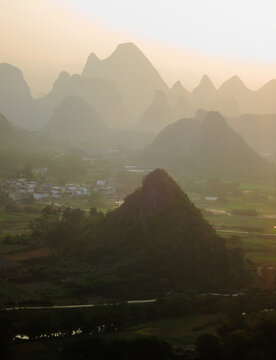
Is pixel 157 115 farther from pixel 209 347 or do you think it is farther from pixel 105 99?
pixel 209 347

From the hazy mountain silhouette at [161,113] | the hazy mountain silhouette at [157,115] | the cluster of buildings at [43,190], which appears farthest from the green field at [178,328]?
the hazy mountain silhouette at [157,115]

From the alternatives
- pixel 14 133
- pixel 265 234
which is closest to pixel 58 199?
pixel 265 234

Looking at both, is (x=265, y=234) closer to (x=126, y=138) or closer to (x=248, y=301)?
(x=248, y=301)

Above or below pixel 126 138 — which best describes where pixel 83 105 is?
above

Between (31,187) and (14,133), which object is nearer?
(31,187)

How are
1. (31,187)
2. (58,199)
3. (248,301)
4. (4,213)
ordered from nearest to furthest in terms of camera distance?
(248,301), (4,213), (58,199), (31,187)

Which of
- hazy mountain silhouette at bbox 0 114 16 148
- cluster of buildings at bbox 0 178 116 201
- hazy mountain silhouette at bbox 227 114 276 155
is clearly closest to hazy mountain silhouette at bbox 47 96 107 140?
hazy mountain silhouette at bbox 0 114 16 148

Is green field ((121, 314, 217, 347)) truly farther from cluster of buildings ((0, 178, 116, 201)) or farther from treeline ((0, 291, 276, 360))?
cluster of buildings ((0, 178, 116, 201))

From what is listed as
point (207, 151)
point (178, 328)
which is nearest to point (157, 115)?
point (207, 151)
